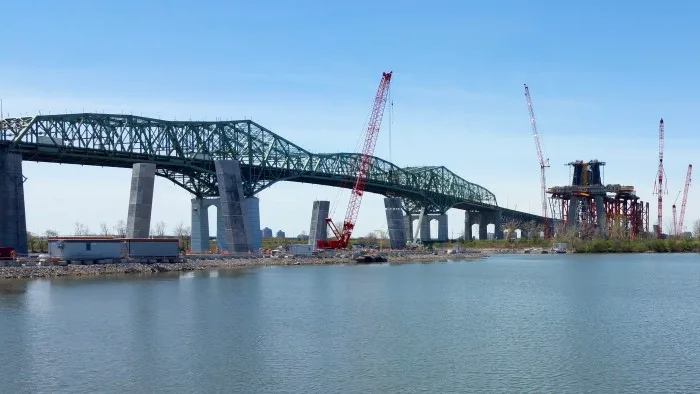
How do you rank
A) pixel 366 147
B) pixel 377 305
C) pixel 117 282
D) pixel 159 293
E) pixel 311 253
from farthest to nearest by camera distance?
pixel 366 147 → pixel 311 253 → pixel 117 282 → pixel 159 293 → pixel 377 305

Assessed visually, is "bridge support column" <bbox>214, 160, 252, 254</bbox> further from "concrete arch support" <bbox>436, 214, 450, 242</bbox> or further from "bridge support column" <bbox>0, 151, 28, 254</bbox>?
"concrete arch support" <bbox>436, 214, 450, 242</bbox>

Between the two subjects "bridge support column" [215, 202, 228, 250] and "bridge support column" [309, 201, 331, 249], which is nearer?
"bridge support column" [215, 202, 228, 250]

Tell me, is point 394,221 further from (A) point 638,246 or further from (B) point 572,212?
(B) point 572,212

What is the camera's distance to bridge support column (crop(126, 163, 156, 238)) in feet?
287

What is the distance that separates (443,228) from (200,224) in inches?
3532

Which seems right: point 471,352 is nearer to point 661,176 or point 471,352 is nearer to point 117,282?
point 117,282

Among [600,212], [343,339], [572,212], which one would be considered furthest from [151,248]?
[572,212]

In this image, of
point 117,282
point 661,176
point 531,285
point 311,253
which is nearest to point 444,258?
point 311,253

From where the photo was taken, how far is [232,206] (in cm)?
9944

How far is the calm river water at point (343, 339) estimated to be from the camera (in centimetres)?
2695

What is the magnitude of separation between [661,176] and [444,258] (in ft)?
300

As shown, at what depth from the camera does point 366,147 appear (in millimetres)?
140625

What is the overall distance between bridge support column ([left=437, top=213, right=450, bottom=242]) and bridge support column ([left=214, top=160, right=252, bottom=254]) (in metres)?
95.6

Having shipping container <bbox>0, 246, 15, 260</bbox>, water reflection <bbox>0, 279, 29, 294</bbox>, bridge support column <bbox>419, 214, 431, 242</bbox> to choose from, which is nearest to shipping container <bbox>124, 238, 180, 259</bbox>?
shipping container <bbox>0, 246, 15, 260</bbox>
